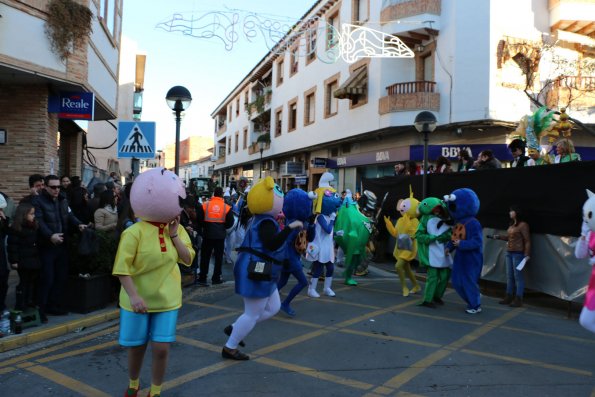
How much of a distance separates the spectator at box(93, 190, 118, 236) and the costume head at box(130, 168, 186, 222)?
3.79 metres

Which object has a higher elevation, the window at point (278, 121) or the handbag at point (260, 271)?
the window at point (278, 121)

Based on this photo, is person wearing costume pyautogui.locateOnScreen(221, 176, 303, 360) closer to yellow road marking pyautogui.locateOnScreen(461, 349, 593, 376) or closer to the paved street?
the paved street

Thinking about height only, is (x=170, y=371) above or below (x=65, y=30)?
below

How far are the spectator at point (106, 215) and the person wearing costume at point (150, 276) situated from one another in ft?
12.4

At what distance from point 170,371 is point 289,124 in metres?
25.4

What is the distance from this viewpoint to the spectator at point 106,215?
282 inches

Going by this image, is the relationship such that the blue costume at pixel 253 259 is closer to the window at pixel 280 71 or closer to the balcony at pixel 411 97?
the balcony at pixel 411 97

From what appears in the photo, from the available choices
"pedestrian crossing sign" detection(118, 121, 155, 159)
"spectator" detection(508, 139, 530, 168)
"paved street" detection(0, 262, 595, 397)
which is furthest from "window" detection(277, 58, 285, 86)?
"paved street" detection(0, 262, 595, 397)

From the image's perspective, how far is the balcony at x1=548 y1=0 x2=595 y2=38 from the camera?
53.6ft

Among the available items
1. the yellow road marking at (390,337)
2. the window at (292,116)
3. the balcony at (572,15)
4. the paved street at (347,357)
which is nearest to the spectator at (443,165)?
the paved street at (347,357)

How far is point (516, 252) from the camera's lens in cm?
728

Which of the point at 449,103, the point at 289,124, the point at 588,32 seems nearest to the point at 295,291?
the point at 449,103

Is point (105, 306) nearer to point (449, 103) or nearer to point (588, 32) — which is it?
point (449, 103)

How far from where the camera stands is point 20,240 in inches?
219
